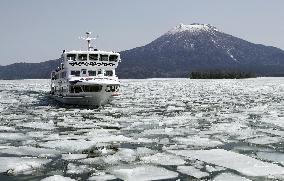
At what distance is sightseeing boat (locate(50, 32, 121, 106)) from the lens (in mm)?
29203

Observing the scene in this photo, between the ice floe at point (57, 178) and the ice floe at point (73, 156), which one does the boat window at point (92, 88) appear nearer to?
the ice floe at point (73, 156)

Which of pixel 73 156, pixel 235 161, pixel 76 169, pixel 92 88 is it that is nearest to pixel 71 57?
pixel 92 88

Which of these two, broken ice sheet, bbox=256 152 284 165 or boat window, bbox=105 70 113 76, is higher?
boat window, bbox=105 70 113 76

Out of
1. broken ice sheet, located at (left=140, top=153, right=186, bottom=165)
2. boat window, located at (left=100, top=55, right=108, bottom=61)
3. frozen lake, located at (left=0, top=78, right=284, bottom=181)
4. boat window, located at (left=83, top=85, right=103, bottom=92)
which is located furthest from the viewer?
boat window, located at (left=100, top=55, right=108, bottom=61)

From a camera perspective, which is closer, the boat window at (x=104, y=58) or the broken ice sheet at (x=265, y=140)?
the broken ice sheet at (x=265, y=140)

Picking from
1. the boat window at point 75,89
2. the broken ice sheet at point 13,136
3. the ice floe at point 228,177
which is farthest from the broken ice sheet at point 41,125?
the boat window at point 75,89

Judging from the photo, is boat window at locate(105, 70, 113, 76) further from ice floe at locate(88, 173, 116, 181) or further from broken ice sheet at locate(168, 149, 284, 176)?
ice floe at locate(88, 173, 116, 181)

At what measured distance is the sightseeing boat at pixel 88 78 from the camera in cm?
2920

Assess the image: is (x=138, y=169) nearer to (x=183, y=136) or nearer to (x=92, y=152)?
(x=92, y=152)

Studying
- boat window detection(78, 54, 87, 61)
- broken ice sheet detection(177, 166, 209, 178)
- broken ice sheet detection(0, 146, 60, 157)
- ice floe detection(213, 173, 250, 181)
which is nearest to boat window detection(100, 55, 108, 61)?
boat window detection(78, 54, 87, 61)

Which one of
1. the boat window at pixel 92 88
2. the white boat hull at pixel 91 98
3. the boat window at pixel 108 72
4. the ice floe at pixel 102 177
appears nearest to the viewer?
the ice floe at pixel 102 177

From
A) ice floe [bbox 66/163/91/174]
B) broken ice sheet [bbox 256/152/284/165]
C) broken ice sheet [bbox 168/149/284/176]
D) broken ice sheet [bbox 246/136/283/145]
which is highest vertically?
broken ice sheet [bbox 246/136/283/145]

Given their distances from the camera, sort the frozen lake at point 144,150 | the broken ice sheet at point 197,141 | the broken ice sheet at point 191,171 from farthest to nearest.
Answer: the broken ice sheet at point 197,141, the frozen lake at point 144,150, the broken ice sheet at point 191,171

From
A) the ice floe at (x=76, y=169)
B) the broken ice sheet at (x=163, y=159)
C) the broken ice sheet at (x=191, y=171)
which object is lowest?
the ice floe at (x=76, y=169)
